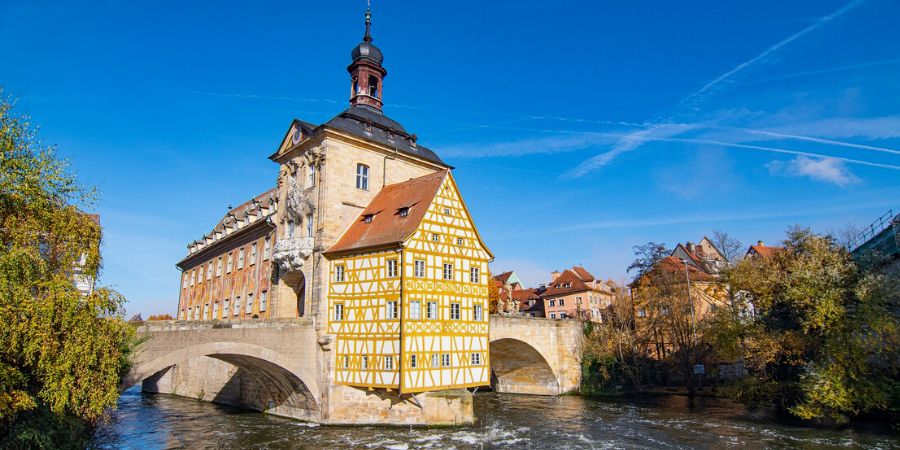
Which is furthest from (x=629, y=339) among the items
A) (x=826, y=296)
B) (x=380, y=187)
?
(x=380, y=187)

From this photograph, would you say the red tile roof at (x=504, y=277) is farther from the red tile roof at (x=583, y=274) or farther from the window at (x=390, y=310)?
the window at (x=390, y=310)

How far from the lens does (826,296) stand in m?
21.5

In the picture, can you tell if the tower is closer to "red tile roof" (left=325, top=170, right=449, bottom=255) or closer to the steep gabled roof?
"red tile roof" (left=325, top=170, right=449, bottom=255)

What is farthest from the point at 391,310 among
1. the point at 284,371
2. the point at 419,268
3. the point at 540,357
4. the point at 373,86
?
the point at 373,86

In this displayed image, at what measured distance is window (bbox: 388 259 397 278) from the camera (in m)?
22.6

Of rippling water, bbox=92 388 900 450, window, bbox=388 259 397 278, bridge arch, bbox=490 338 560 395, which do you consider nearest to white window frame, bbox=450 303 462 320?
window, bbox=388 259 397 278

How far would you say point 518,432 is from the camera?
75.5ft

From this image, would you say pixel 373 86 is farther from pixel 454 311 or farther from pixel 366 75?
pixel 454 311

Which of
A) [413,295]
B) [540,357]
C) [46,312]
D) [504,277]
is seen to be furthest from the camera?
[504,277]

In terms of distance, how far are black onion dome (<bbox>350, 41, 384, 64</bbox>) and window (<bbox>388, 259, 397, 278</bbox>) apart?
48.0 ft

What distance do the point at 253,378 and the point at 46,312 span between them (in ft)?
62.6

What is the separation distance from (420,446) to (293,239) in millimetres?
11663

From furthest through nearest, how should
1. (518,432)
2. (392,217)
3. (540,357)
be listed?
(540,357)
(392,217)
(518,432)

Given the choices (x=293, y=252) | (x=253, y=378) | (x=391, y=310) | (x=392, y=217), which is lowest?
(x=253, y=378)
